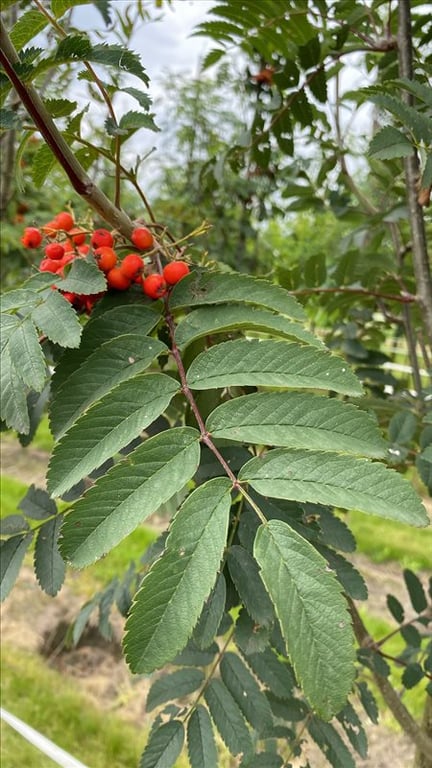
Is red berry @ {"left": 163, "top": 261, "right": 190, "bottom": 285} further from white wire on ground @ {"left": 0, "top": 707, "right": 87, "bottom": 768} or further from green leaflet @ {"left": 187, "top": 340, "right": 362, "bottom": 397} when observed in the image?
white wire on ground @ {"left": 0, "top": 707, "right": 87, "bottom": 768}

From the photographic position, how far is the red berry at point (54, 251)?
0.58 m

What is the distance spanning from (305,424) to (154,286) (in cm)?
20

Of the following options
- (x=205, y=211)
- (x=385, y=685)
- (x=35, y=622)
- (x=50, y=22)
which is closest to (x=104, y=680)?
(x=35, y=622)

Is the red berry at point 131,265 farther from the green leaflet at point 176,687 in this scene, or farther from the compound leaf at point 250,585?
the green leaflet at point 176,687

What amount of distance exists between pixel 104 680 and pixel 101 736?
A: 0.37 metres

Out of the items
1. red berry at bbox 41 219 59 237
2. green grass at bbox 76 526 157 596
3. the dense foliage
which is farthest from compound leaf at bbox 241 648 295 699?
green grass at bbox 76 526 157 596

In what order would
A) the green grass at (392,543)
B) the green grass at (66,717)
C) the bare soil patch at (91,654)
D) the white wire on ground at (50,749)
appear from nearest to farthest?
the white wire on ground at (50,749)
the green grass at (66,717)
the bare soil patch at (91,654)
the green grass at (392,543)

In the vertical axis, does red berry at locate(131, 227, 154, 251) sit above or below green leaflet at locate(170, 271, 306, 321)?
above

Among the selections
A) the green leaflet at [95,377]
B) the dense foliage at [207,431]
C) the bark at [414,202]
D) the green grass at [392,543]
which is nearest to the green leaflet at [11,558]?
the dense foliage at [207,431]

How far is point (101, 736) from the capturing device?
4.92ft

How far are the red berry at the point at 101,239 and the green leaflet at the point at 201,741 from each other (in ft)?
1.54

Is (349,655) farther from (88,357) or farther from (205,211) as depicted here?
(205,211)

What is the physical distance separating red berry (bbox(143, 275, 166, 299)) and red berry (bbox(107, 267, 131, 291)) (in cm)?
2

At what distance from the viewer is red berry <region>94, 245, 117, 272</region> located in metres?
0.55
